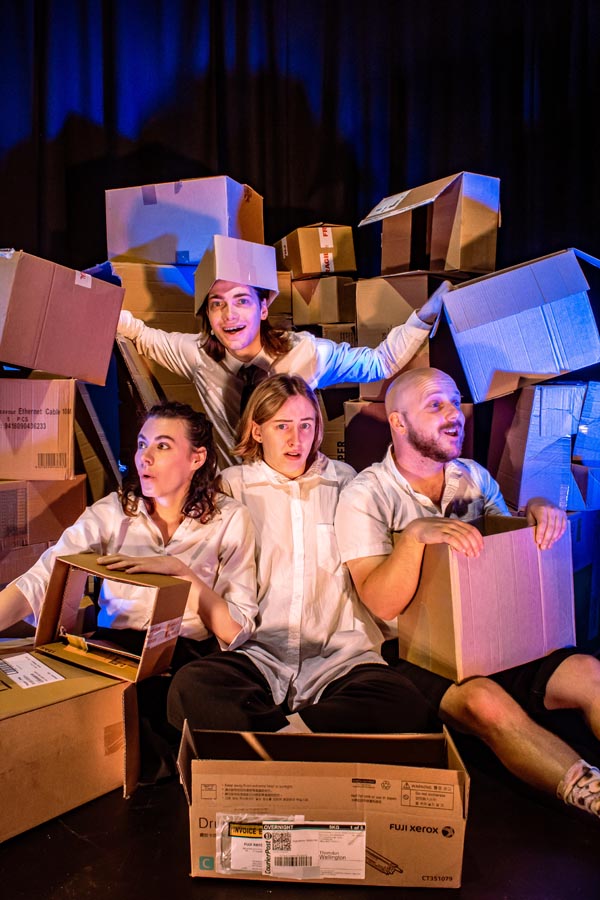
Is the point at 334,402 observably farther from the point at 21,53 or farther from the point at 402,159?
the point at 21,53

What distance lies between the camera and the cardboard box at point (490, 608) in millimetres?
1676

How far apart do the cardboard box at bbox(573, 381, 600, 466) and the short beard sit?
58 cm

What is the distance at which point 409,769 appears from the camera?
1360 mm

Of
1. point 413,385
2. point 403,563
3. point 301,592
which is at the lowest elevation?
point 301,592

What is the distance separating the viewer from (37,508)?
233 centimetres

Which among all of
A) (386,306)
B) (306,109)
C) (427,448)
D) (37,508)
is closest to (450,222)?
(386,306)

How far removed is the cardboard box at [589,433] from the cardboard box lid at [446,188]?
2.68 feet

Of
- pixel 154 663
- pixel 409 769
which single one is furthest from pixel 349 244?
pixel 409 769

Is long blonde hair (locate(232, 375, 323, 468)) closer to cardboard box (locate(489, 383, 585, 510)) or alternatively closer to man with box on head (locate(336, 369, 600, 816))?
man with box on head (locate(336, 369, 600, 816))

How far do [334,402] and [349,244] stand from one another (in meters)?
0.76

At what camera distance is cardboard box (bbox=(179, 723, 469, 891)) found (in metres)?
1.37

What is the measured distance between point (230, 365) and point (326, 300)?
698mm

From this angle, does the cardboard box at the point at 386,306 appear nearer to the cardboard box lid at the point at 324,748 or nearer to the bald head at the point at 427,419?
the bald head at the point at 427,419

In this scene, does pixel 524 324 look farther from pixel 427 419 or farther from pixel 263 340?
pixel 263 340
